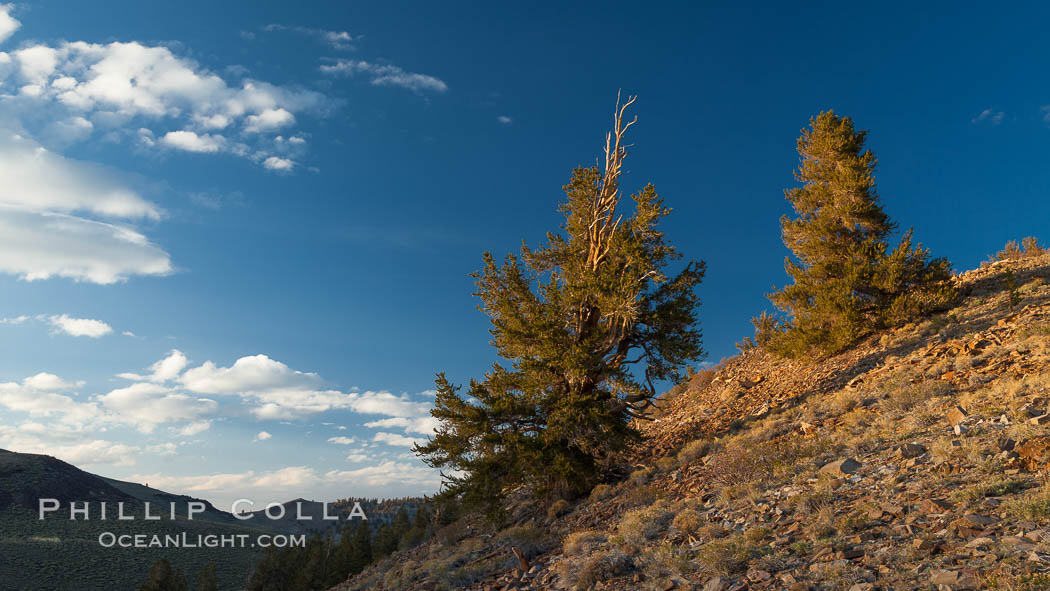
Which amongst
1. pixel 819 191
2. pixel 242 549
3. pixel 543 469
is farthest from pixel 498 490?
pixel 242 549

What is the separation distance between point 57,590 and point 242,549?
93.3 ft

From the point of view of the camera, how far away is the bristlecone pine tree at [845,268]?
69.8 feet

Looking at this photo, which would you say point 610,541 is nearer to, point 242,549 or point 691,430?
point 691,430

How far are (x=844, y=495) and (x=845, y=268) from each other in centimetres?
1621

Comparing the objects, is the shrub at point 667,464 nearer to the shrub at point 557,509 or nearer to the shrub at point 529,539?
→ the shrub at point 557,509

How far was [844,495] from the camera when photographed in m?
8.39

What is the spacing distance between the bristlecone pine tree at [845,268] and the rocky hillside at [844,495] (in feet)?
4.83

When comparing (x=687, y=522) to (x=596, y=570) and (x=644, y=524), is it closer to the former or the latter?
(x=644, y=524)

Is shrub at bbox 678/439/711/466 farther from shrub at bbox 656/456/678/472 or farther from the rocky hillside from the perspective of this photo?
shrub at bbox 656/456/678/472

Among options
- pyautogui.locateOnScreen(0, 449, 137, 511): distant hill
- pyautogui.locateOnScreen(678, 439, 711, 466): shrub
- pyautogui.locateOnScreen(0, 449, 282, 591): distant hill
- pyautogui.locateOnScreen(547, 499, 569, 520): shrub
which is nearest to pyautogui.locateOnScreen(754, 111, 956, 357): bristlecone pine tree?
pyautogui.locateOnScreen(678, 439, 711, 466): shrub

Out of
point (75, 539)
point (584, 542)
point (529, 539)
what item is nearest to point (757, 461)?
point (584, 542)

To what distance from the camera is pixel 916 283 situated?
22.1 meters

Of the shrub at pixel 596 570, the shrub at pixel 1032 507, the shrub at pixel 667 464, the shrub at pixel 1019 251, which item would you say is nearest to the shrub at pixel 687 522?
the shrub at pixel 596 570

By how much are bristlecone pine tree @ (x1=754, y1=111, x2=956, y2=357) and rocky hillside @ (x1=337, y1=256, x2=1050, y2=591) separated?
1.47 meters
